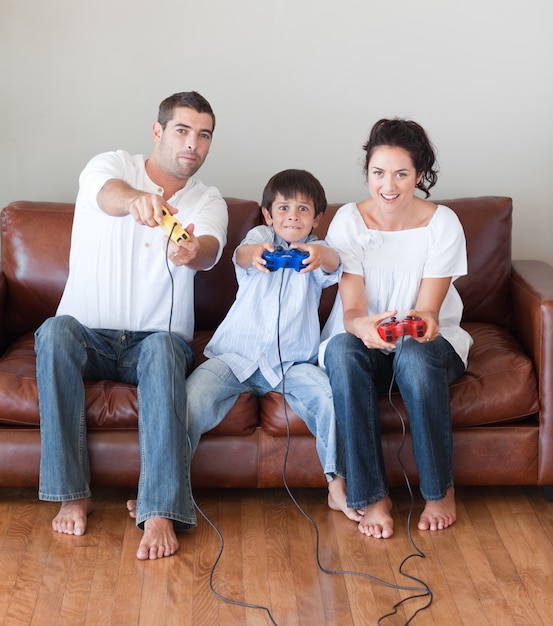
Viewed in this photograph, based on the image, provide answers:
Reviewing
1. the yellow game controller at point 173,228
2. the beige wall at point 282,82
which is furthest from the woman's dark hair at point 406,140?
the beige wall at point 282,82

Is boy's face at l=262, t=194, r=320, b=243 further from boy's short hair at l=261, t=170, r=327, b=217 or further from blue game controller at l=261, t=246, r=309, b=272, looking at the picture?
blue game controller at l=261, t=246, r=309, b=272

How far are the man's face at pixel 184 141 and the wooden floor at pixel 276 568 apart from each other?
0.99m

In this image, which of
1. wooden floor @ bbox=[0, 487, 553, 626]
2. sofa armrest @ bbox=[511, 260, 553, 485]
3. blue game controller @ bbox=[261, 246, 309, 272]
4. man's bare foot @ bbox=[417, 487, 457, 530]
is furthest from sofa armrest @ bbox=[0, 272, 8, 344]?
sofa armrest @ bbox=[511, 260, 553, 485]

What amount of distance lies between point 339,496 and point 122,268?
92 centimetres

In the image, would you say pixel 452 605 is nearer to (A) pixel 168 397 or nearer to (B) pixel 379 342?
(B) pixel 379 342

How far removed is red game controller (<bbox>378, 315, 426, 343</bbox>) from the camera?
2.42 meters

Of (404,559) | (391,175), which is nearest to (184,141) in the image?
(391,175)

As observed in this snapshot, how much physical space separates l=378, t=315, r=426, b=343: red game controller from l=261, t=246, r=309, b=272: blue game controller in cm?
29

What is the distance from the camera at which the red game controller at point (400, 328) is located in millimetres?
2420

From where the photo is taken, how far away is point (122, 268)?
276cm

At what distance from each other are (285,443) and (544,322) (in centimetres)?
81

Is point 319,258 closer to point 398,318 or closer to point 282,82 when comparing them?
point 398,318

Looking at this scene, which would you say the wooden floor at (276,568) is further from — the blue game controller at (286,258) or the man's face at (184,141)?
the man's face at (184,141)

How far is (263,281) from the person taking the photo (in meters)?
2.74
